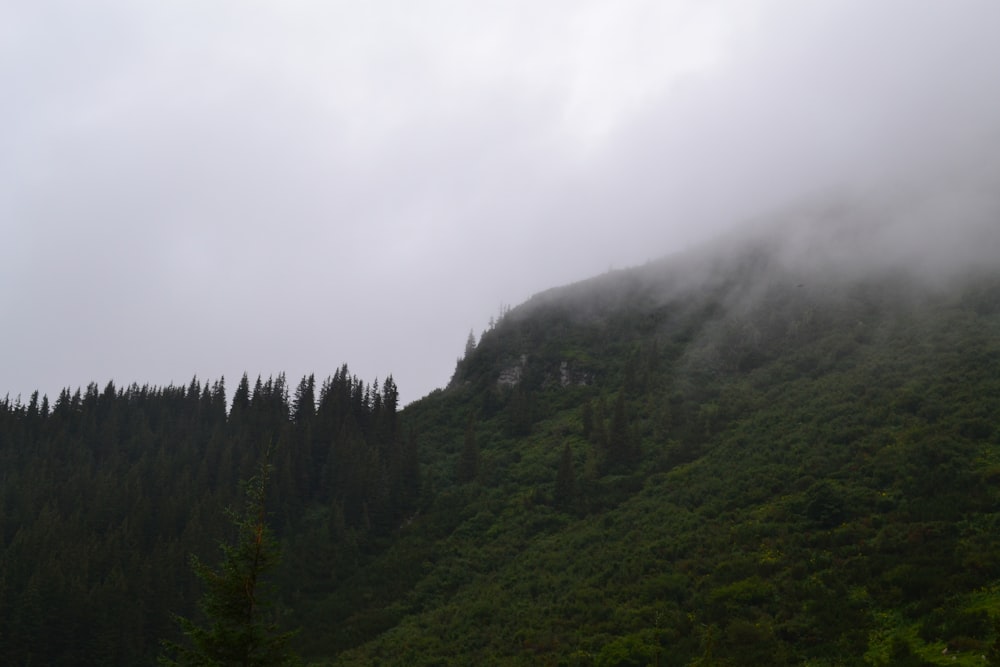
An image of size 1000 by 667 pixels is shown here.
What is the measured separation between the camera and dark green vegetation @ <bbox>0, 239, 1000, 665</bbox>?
141 feet

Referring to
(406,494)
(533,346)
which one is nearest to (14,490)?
(406,494)

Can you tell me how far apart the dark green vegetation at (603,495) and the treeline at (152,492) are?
0.36 m

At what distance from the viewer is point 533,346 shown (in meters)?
125

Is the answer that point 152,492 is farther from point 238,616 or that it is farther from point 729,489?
point 238,616

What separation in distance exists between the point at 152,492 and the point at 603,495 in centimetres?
5373

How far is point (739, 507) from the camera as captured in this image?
59.7 meters

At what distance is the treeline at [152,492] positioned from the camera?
56.8 m

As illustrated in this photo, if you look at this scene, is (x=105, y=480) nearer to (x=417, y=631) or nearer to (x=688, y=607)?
(x=417, y=631)

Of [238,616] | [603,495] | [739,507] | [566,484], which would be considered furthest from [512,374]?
[238,616]

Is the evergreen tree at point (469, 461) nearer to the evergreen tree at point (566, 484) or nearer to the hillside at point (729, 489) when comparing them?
the hillside at point (729, 489)

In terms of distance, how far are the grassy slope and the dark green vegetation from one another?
28cm

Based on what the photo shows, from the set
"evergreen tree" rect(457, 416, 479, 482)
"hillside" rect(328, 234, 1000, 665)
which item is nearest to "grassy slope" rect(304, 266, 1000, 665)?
"hillside" rect(328, 234, 1000, 665)

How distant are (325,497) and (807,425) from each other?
57.1 meters

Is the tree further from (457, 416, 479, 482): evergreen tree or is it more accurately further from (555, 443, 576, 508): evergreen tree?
(457, 416, 479, 482): evergreen tree
